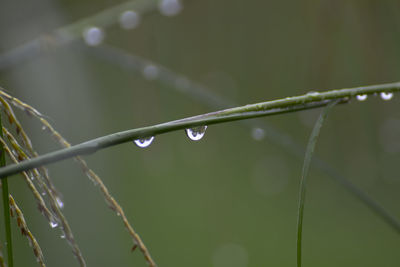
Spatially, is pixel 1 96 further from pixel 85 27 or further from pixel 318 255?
pixel 318 255

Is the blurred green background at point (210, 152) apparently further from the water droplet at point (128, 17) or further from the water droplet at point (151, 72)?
the water droplet at point (151, 72)

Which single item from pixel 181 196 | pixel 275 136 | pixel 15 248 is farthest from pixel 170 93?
pixel 275 136

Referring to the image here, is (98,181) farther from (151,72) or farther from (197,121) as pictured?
(151,72)

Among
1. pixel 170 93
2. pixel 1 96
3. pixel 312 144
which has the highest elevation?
pixel 170 93

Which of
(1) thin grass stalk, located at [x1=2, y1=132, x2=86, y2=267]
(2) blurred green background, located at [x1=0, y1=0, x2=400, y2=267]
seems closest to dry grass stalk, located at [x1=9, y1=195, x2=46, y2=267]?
(1) thin grass stalk, located at [x1=2, y1=132, x2=86, y2=267]

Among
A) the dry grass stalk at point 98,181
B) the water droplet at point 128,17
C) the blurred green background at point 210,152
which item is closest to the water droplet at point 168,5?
the water droplet at point 128,17

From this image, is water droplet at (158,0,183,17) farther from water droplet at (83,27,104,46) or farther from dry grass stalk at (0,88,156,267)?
dry grass stalk at (0,88,156,267)
